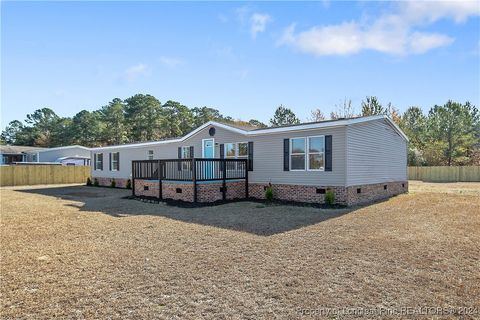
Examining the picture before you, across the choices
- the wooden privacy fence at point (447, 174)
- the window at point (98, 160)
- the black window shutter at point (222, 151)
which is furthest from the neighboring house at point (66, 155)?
the wooden privacy fence at point (447, 174)

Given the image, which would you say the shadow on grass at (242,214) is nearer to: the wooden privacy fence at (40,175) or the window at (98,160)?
the window at (98,160)

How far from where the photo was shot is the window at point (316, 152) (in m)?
11.6

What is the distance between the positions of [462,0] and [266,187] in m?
9.32

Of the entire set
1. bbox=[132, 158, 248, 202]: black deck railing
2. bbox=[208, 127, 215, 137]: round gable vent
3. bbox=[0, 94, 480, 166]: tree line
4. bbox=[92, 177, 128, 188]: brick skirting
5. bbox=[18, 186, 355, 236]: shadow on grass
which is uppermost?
bbox=[0, 94, 480, 166]: tree line

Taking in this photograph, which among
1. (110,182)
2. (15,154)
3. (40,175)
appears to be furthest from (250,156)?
(15,154)

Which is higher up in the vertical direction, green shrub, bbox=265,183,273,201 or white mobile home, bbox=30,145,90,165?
white mobile home, bbox=30,145,90,165

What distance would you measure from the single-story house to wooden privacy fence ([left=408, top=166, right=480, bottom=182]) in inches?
610

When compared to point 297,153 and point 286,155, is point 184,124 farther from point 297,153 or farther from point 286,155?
point 297,153

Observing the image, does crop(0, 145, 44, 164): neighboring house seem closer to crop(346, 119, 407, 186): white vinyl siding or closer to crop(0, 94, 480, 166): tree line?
crop(0, 94, 480, 166): tree line

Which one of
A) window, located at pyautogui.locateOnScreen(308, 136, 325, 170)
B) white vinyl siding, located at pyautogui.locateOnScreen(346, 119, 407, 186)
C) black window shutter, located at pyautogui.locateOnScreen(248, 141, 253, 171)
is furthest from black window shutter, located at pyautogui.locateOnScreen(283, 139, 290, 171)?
white vinyl siding, located at pyautogui.locateOnScreen(346, 119, 407, 186)

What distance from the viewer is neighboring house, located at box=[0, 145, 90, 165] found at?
113 ft

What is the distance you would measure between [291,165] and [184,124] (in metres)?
34.9

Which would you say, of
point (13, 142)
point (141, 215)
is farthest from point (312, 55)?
point (13, 142)

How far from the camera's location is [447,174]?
27.7 metres
